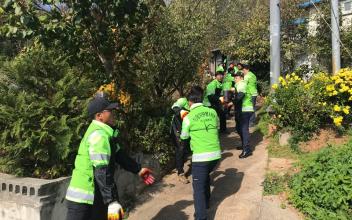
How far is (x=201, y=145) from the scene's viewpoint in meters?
5.74

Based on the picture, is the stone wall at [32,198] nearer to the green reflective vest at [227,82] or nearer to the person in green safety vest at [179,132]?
the person in green safety vest at [179,132]

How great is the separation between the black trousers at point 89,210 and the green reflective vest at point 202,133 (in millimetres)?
1712

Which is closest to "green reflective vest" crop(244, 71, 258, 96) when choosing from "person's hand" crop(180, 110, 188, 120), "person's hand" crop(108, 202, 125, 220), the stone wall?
"person's hand" crop(180, 110, 188, 120)

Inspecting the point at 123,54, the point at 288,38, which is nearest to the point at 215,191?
the point at 123,54

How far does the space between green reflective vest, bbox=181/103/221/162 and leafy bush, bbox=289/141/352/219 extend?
4.38ft

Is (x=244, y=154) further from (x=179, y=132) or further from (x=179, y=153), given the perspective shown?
(x=179, y=132)

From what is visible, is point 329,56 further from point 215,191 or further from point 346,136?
point 215,191

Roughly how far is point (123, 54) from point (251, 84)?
10.0ft

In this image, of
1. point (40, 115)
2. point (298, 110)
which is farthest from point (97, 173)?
point (298, 110)

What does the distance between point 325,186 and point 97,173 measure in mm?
3267

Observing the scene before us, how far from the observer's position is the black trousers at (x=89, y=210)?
4.26 meters

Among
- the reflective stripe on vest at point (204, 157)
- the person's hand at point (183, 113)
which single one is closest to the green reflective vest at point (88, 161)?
the reflective stripe on vest at point (204, 157)

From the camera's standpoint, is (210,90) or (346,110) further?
(210,90)

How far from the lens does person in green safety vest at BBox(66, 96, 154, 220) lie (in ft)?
13.3
